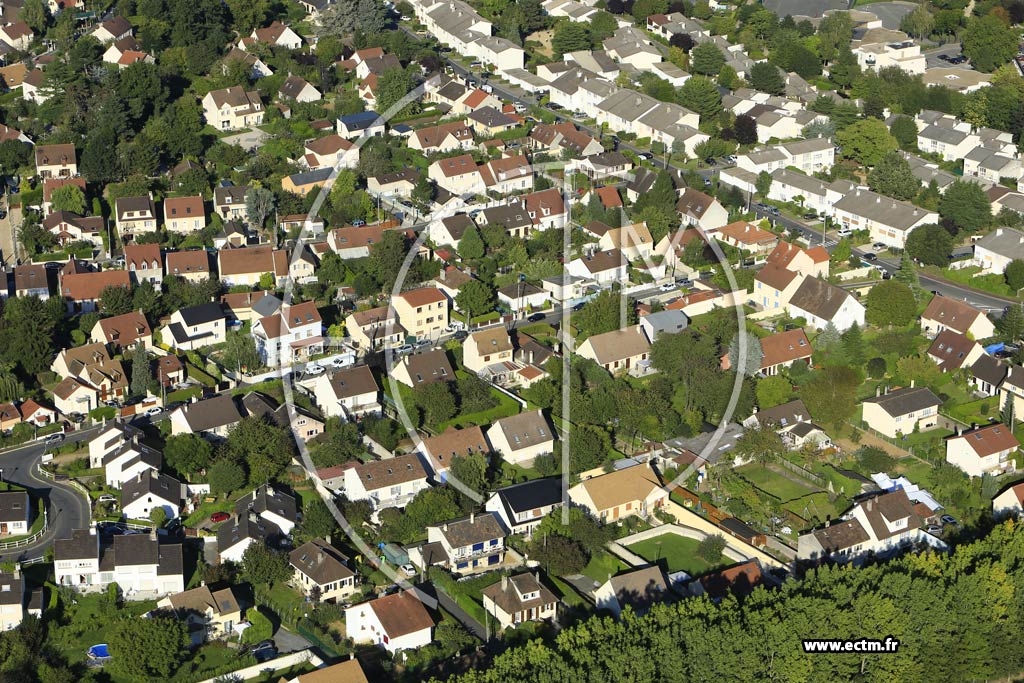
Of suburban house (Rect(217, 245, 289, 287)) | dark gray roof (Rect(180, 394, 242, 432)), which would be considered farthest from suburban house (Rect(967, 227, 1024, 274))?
dark gray roof (Rect(180, 394, 242, 432))

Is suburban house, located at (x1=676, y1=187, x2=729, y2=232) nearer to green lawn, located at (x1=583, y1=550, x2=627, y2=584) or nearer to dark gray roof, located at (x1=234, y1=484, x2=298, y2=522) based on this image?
green lawn, located at (x1=583, y1=550, x2=627, y2=584)

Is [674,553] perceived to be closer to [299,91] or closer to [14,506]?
[14,506]

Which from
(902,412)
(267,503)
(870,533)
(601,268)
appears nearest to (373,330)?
(601,268)

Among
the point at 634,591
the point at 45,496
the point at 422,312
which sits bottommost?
the point at 45,496

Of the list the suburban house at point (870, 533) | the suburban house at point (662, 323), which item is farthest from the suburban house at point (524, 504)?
the suburban house at point (662, 323)

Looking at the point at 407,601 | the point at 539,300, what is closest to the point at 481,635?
the point at 407,601

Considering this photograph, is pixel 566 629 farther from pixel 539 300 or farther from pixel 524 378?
pixel 539 300
